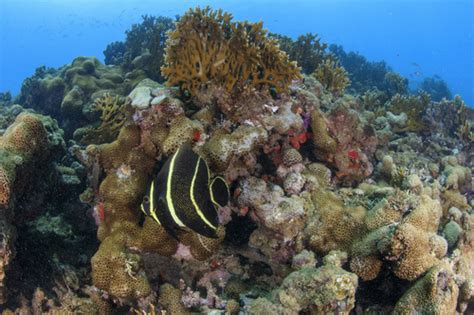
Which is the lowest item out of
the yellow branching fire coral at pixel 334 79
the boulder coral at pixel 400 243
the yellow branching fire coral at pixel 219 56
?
the boulder coral at pixel 400 243

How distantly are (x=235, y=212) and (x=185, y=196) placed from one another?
1.74 metres

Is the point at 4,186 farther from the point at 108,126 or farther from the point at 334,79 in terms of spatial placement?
the point at 334,79

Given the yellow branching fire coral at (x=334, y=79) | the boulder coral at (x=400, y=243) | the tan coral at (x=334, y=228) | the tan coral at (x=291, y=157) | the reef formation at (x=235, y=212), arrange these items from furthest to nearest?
the yellow branching fire coral at (x=334, y=79)
the tan coral at (x=291, y=157)
the tan coral at (x=334, y=228)
the reef formation at (x=235, y=212)
the boulder coral at (x=400, y=243)

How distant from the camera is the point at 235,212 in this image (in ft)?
13.4

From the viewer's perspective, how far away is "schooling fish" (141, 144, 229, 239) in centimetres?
241

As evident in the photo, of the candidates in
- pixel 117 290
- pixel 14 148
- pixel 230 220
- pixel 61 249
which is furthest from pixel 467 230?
pixel 14 148

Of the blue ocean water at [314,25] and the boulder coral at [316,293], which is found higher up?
the blue ocean water at [314,25]

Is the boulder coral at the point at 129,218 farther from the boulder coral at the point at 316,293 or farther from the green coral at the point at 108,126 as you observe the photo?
the boulder coral at the point at 316,293

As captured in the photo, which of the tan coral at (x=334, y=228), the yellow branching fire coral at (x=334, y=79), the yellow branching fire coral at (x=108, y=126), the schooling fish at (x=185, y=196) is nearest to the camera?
the schooling fish at (x=185, y=196)

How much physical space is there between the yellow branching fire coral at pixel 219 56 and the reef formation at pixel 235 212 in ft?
0.06

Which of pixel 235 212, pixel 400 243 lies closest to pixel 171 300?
pixel 235 212

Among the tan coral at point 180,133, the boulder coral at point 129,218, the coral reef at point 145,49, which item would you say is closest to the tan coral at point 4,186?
the boulder coral at point 129,218

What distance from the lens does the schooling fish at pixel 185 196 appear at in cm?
241

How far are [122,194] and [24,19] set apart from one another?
172 metres
